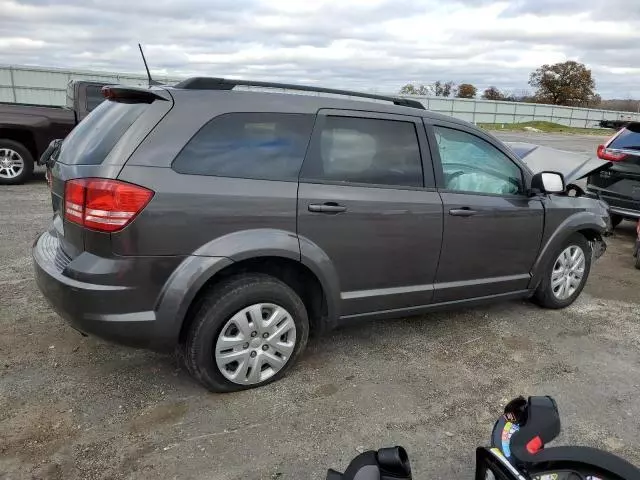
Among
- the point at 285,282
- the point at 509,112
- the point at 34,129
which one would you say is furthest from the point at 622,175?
the point at 509,112

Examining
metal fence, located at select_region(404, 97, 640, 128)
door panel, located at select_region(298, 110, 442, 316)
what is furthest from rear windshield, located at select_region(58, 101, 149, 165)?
metal fence, located at select_region(404, 97, 640, 128)

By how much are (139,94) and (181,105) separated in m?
0.24

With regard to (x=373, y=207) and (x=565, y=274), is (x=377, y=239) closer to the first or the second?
(x=373, y=207)

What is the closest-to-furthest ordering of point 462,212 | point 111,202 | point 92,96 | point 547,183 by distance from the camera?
point 111,202 < point 462,212 < point 547,183 < point 92,96

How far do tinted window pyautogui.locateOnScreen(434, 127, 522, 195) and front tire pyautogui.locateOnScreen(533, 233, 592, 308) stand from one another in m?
0.84

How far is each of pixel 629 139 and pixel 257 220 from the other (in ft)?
20.5

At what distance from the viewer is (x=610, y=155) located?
725 centimetres

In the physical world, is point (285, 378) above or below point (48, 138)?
below

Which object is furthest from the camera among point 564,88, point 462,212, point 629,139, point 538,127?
point 564,88

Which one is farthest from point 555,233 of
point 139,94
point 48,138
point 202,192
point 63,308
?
point 48,138

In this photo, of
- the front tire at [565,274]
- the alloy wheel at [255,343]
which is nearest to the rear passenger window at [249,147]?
the alloy wheel at [255,343]

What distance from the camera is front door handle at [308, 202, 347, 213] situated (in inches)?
124

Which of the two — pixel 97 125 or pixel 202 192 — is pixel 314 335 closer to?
pixel 202 192

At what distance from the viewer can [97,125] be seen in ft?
10.3
